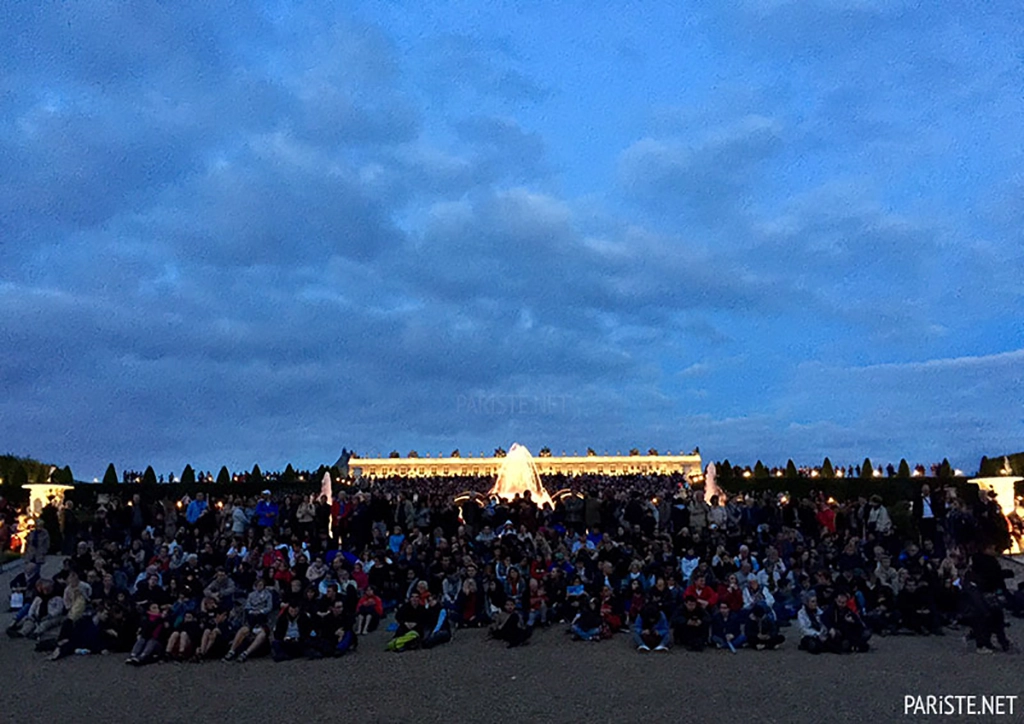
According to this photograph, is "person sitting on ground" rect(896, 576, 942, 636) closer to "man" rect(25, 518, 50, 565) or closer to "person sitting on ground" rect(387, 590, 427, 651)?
"person sitting on ground" rect(387, 590, 427, 651)

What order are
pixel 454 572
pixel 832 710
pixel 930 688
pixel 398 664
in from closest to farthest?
1. pixel 832 710
2. pixel 930 688
3. pixel 398 664
4. pixel 454 572

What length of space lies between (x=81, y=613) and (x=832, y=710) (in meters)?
12.2

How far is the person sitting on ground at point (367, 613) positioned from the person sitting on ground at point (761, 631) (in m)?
6.59

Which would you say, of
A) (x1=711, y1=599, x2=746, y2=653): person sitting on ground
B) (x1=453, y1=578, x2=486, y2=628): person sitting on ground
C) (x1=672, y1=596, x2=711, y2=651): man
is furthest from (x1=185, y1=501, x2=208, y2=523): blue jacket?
(x1=711, y1=599, x2=746, y2=653): person sitting on ground

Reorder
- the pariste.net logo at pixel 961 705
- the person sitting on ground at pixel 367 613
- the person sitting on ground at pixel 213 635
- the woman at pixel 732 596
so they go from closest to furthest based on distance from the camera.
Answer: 1. the pariste.net logo at pixel 961 705
2. the person sitting on ground at pixel 213 635
3. the woman at pixel 732 596
4. the person sitting on ground at pixel 367 613

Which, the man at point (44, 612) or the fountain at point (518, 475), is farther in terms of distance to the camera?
the fountain at point (518, 475)

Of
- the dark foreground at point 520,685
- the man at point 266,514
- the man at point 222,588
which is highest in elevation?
the man at point 266,514

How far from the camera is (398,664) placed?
46.8 ft

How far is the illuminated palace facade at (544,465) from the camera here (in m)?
72.6

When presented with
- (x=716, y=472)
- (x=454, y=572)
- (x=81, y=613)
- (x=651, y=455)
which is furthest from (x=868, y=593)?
(x=651, y=455)

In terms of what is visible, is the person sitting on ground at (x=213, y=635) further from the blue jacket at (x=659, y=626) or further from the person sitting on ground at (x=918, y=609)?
the person sitting on ground at (x=918, y=609)

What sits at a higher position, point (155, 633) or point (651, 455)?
point (651, 455)

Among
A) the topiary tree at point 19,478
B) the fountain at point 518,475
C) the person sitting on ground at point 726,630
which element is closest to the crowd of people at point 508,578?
the person sitting on ground at point 726,630

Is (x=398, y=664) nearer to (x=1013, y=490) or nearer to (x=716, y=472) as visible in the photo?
(x=1013, y=490)
